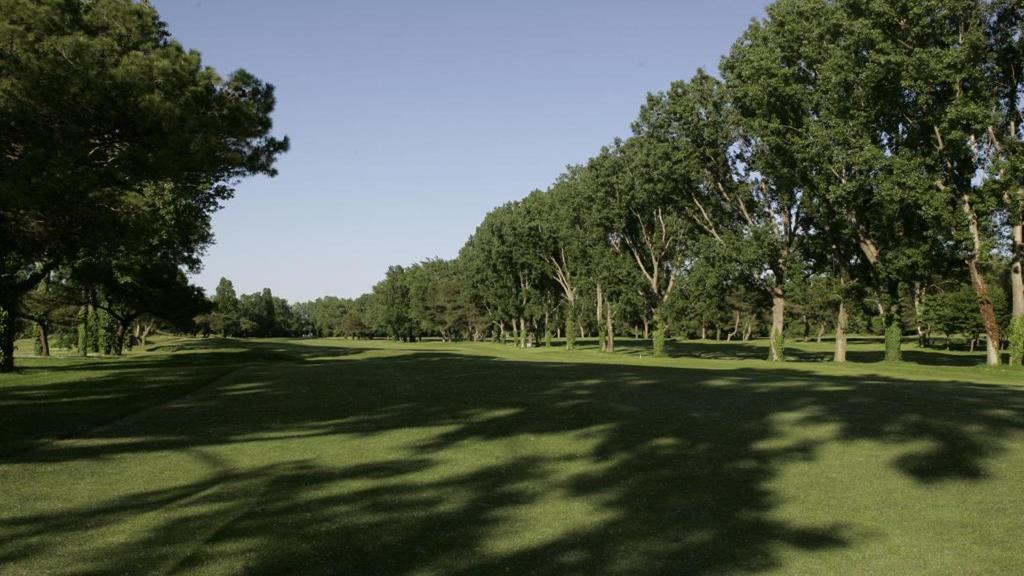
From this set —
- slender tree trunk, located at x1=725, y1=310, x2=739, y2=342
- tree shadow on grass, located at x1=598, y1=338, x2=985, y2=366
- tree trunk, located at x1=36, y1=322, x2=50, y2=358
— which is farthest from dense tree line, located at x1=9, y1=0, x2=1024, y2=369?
slender tree trunk, located at x1=725, y1=310, x2=739, y2=342

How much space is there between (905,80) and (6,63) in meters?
39.0

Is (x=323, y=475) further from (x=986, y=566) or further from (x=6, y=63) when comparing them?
(x=6, y=63)

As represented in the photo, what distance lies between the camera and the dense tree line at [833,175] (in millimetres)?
35531

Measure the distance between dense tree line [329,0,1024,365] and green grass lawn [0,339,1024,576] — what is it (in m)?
24.1

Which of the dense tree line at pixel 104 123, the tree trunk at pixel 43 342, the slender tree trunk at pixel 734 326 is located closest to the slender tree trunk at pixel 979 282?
the dense tree line at pixel 104 123

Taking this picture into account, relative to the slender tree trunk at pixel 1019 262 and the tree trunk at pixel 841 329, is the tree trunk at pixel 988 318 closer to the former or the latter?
the slender tree trunk at pixel 1019 262

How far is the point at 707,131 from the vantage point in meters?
50.9

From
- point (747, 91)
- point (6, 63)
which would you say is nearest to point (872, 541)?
point (6, 63)

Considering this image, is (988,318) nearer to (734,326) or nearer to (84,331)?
(84,331)

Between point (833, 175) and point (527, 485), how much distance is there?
39842 millimetres

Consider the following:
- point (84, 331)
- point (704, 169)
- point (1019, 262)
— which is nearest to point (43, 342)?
point (84, 331)

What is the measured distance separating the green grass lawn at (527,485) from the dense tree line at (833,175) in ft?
79.0

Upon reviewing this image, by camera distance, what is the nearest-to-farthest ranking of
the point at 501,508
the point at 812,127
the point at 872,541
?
the point at 872,541 < the point at 501,508 < the point at 812,127

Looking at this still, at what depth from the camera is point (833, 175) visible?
140ft
